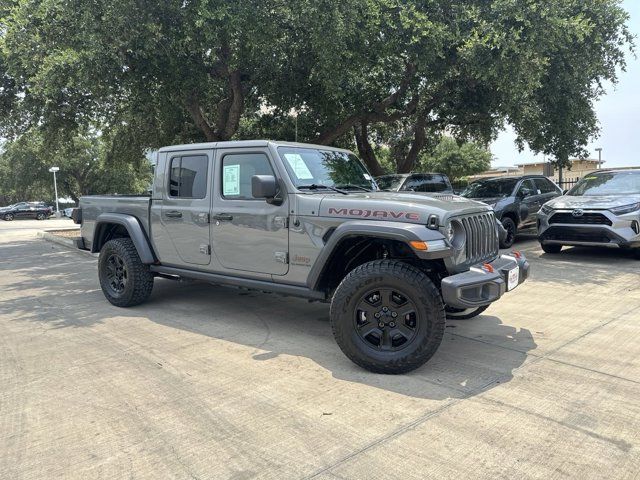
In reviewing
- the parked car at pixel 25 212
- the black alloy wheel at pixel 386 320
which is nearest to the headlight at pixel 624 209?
the black alloy wheel at pixel 386 320

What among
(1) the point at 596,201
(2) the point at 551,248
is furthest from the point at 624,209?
(2) the point at 551,248

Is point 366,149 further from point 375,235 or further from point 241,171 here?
point 375,235

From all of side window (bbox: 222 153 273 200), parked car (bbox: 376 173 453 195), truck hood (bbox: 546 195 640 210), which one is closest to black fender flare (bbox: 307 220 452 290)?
side window (bbox: 222 153 273 200)

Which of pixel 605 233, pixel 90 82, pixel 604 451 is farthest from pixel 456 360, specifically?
pixel 90 82

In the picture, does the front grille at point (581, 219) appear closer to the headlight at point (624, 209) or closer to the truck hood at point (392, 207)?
the headlight at point (624, 209)

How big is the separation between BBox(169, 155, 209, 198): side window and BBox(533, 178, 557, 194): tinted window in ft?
31.4

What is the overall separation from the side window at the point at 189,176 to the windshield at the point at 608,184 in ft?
25.3

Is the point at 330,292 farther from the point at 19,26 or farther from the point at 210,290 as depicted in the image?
the point at 19,26

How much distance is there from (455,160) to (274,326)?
37.4 m

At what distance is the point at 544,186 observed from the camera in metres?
12.7

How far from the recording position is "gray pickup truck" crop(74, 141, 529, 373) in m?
3.86

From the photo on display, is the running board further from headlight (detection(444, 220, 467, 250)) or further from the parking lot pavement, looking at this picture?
headlight (detection(444, 220, 467, 250))

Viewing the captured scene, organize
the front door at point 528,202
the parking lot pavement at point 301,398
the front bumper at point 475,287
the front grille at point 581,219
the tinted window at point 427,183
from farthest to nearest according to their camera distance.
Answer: the front door at point 528,202 < the tinted window at point 427,183 < the front grille at point 581,219 < the front bumper at point 475,287 < the parking lot pavement at point 301,398

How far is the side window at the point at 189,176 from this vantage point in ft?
17.9
